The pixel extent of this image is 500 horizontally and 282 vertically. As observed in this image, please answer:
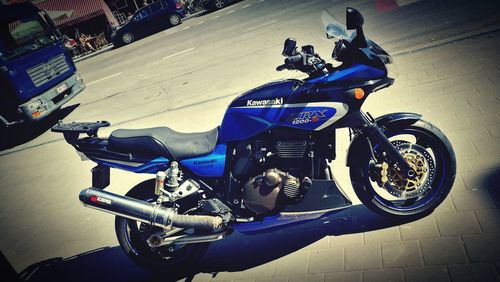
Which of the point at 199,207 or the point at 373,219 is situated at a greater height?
the point at 199,207

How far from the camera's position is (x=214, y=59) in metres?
9.81

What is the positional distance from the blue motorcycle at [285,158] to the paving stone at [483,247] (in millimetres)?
392

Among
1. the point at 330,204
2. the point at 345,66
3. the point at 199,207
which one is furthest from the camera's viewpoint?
the point at 199,207

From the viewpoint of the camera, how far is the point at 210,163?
2.82 metres

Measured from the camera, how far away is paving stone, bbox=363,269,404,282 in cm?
246

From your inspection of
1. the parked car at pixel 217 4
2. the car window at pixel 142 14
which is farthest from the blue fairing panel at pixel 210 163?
the car window at pixel 142 14

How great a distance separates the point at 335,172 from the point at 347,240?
1.03 meters

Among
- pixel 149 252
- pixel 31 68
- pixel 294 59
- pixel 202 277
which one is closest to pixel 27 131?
pixel 31 68

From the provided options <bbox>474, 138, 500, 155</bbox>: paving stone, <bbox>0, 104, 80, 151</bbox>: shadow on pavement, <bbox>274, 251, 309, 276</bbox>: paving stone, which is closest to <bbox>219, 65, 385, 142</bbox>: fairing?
<bbox>274, 251, 309, 276</bbox>: paving stone

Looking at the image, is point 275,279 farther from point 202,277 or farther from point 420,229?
point 420,229

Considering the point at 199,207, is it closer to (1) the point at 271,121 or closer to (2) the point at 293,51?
(1) the point at 271,121

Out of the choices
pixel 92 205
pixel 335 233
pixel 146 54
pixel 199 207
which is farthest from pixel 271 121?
pixel 146 54

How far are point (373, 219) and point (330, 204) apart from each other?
1.91ft

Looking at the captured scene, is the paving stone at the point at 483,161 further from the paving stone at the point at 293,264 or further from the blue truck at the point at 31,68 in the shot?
the blue truck at the point at 31,68
